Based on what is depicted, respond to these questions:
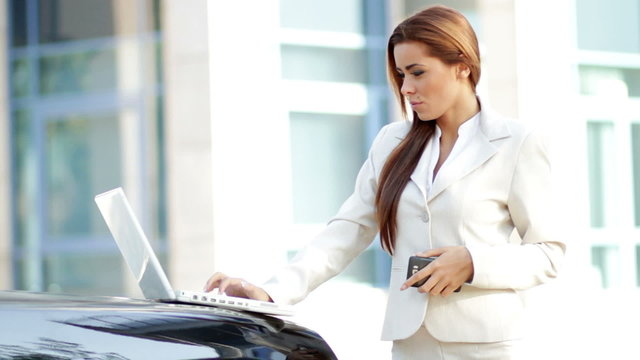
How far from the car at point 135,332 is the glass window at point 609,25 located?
9185 millimetres

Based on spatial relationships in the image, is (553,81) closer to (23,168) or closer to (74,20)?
(74,20)

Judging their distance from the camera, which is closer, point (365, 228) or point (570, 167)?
point (365, 228)

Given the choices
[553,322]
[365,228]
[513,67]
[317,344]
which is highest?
[513,67]

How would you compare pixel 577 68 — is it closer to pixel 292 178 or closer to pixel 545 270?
pixel 292 178


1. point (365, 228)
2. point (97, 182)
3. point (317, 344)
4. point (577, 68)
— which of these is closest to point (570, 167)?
point (577, 68)

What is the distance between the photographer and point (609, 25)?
11250 millimetres

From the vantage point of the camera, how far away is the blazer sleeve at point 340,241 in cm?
298

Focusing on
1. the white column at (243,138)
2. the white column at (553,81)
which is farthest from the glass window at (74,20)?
the white column at (553,81)

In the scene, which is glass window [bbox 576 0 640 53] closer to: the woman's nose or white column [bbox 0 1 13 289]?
white column [bbox 0 1 13 289]

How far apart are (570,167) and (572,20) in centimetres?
137

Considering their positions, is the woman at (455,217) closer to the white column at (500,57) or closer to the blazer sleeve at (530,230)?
the blazer sleeve at (530,230)

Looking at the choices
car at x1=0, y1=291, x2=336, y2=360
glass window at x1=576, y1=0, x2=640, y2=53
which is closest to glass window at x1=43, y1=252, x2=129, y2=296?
glass window at x1=576, y1=0, x2=640, y2=53

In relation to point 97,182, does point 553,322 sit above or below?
below

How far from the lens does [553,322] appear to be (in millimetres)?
10242
